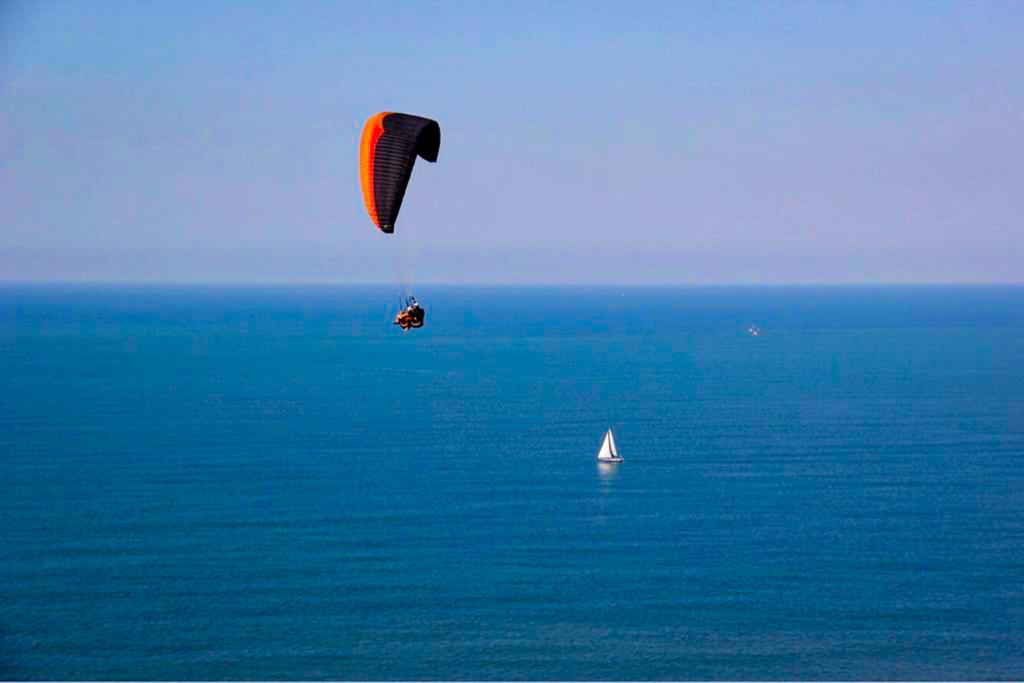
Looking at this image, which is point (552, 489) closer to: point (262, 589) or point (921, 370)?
point (262, 589)

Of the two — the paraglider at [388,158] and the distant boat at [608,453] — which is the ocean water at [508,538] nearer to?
the distant boat at [608,453]

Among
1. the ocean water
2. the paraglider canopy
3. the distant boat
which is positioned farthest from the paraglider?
the distant boat

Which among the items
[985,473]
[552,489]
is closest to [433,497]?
[552,489]

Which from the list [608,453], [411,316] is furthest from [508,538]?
[411,316]

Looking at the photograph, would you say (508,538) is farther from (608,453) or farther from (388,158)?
(388,158)

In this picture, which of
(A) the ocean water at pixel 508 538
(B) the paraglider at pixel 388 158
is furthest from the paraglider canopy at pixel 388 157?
(A) the ocean water at pixel 508 538

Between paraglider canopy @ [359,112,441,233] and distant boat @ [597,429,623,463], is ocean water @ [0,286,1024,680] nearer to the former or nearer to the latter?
distant boat @ [597,429,623,463]
